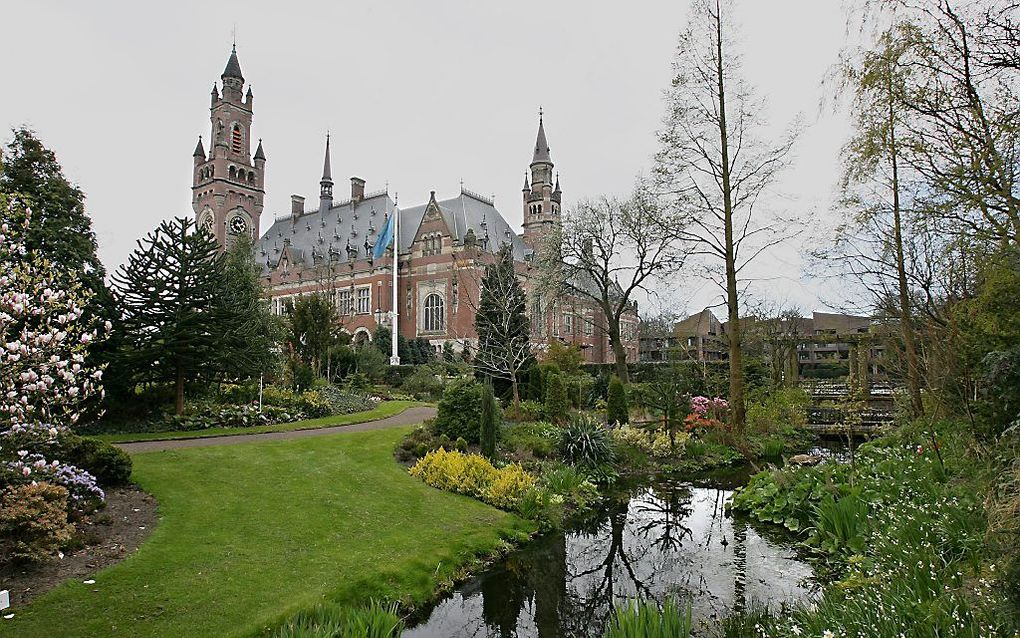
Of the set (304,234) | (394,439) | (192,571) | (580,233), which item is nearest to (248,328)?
(394,439)

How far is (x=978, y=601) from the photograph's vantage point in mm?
3756

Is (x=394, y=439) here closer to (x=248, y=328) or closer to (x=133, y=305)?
(x=248, y=328)

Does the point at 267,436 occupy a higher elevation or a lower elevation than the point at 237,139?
lower

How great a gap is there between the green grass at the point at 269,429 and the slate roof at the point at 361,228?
25.4 m

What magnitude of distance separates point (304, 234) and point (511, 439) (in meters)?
48.6

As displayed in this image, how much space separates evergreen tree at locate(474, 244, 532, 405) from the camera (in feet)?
62.0

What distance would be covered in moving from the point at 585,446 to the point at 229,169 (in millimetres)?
53946

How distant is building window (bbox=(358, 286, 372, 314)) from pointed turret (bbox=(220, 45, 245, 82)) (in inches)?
948

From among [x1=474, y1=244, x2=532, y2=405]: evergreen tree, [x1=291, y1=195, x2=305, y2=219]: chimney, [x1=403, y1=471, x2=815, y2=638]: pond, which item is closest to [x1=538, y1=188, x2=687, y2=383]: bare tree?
[x1=474, y1=244, x2=532, y2=405]: evergreen tree

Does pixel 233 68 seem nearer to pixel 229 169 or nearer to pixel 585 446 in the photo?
pixel 229 169

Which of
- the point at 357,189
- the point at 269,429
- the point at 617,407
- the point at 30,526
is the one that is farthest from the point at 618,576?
the point at 357,189

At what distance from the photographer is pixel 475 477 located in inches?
418

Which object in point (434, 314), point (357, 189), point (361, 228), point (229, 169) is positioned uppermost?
point (229, 169)

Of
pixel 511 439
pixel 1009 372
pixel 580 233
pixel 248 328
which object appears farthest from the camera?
pixel 580 233
